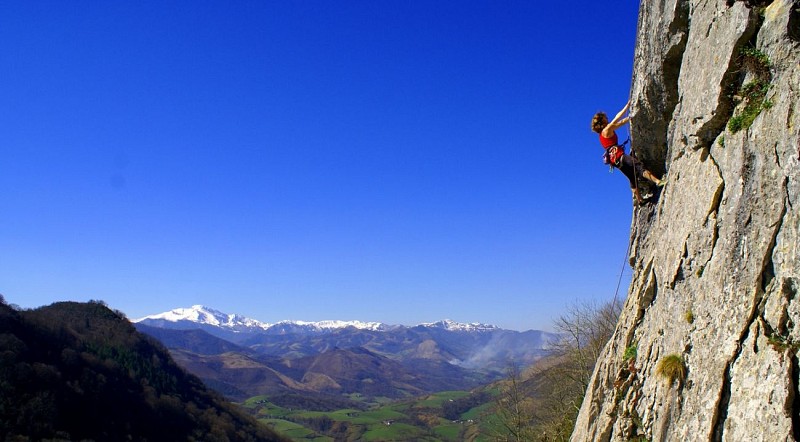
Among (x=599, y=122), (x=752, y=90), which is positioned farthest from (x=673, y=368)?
(x=599, y=122)

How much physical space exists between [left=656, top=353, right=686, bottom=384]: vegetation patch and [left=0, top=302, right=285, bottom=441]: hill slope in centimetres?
10590

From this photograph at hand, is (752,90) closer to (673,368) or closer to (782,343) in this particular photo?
(782,343)

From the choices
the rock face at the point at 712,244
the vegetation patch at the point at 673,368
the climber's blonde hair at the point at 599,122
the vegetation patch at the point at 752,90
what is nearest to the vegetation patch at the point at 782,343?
the rock face at the point at 712,244

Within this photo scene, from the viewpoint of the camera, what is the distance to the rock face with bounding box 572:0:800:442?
23.5 ft

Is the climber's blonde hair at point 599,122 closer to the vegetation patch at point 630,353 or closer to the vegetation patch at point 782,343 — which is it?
the vegetation patch at point 630,353

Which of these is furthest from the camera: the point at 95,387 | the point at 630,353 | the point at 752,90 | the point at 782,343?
the point at 95,387

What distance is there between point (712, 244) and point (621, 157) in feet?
15.7

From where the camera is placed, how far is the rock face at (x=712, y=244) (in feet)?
23.5

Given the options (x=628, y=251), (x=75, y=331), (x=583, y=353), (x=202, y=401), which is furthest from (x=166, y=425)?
(x=628, y=251)

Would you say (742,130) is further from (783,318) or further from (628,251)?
(628,251)

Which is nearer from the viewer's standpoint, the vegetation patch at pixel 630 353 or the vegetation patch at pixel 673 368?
the vegetation patch at pixel 673 368

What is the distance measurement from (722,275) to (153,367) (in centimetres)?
17148

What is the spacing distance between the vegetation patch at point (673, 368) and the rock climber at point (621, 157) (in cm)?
526

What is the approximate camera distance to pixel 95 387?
114125 millimetres
